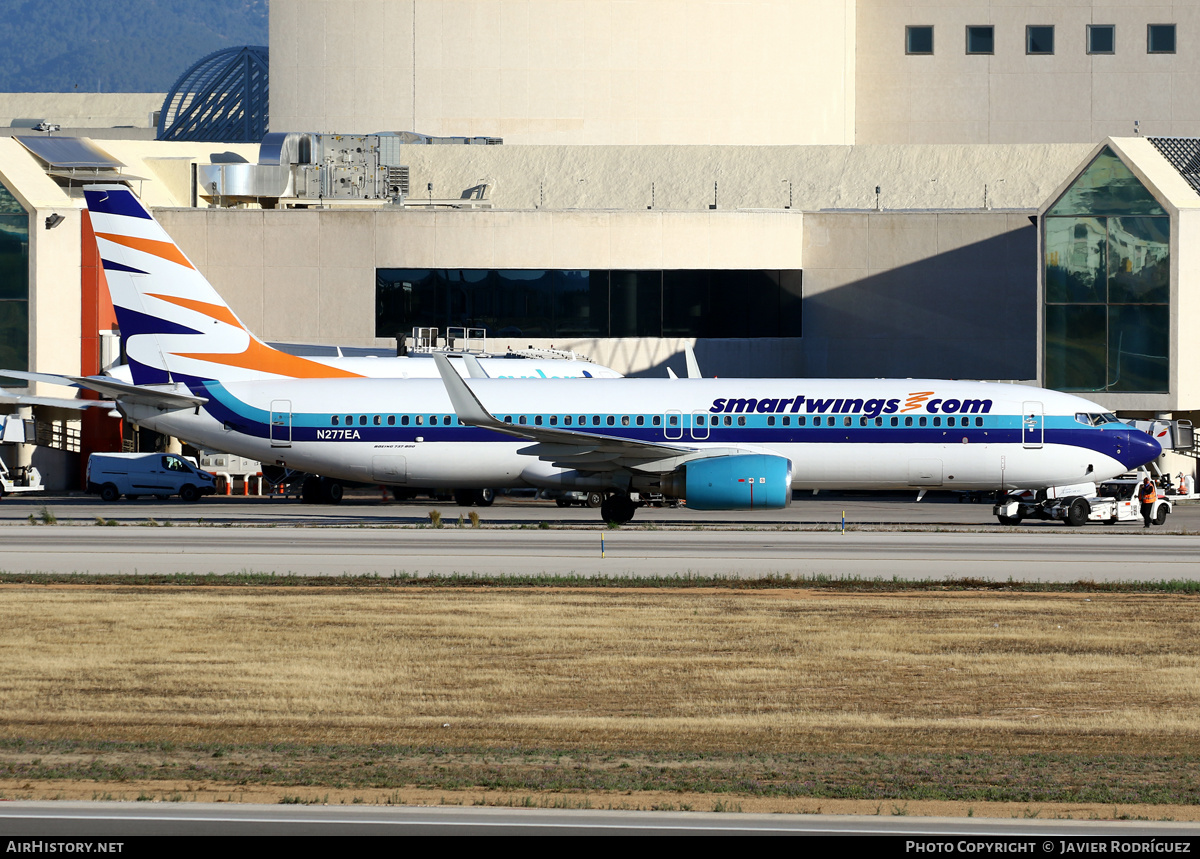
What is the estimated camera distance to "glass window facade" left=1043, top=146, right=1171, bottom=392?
197 ft

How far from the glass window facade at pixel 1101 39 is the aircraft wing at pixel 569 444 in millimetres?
53507

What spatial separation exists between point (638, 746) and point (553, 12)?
223ft

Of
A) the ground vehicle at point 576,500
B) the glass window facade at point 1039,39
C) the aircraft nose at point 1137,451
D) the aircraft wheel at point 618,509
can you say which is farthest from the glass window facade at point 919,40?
the aircraft wheel at point 618,509

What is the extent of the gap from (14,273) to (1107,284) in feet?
154

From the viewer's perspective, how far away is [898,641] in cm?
2275

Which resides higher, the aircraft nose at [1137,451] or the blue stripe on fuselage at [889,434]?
the blue stripe on fuselage at [889,434]

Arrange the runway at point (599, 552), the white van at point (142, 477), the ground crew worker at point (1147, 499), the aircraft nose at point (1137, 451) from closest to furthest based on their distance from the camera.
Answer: the runway at point (599, 552) < the aircraft nose at point (1137, 451) < the ground crew worker at point (1147, 499) < the white van at point (142, 477)

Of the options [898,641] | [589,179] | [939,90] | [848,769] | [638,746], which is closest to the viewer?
[848,769]

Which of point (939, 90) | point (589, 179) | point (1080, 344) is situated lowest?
point (1080, 344)

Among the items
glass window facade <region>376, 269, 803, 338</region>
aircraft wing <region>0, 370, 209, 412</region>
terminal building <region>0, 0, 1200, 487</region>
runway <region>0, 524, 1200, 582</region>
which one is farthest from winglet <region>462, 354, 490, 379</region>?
glass window facade <region>376, 269, 803, 338</region>

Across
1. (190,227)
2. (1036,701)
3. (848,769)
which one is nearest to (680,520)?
(1036,701)

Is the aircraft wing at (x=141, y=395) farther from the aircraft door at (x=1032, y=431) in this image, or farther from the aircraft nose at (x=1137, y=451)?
the aircraft nose at (x=1137, y=451)

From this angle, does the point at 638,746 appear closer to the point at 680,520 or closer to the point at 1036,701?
the point at 1036,701

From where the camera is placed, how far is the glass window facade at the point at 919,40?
277 feet
